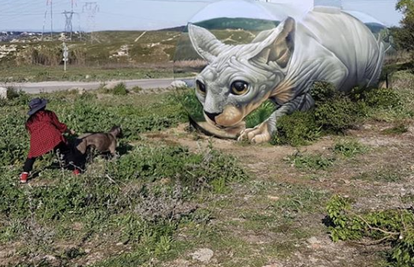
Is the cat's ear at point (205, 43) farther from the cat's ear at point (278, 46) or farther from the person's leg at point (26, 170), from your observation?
the person's leg at point (26, 170)

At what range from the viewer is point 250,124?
996 centimetres

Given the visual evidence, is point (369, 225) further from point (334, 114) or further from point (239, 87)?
point (334, 114)

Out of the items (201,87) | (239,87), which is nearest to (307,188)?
(239,87)

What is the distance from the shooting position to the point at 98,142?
8.20m

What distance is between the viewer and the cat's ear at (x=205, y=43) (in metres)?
9.74

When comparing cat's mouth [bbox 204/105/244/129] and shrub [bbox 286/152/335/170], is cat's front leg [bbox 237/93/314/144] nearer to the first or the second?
cat's mouth [bbox 204/105/244/129]

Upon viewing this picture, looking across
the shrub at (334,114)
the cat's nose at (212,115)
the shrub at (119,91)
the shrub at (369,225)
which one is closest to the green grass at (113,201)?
the cat's nose at (212,115)

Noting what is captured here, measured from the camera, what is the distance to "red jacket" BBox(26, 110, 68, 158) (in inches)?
295

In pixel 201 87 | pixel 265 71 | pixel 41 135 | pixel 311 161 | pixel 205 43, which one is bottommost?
pixel 311 161

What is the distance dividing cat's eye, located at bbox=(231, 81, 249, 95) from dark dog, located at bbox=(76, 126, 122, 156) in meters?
2.44

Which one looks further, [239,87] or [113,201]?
[239,87]

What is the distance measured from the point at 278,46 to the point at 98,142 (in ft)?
12.7

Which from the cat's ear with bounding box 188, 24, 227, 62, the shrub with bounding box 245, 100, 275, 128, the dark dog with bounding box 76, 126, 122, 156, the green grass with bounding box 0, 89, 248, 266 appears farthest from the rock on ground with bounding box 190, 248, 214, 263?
the cat's ear with bounding box 188, 24, 227, 62

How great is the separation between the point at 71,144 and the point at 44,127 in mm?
736
